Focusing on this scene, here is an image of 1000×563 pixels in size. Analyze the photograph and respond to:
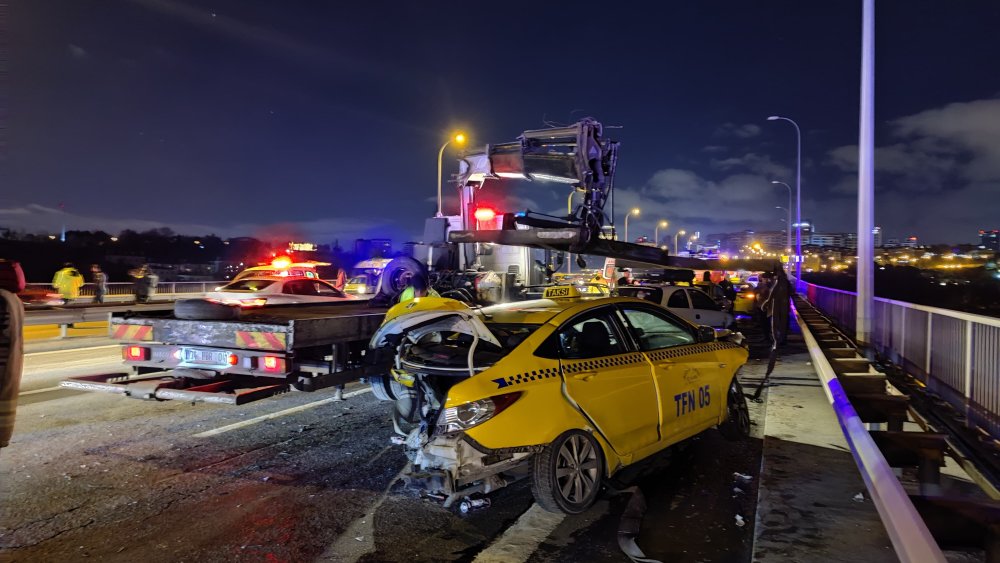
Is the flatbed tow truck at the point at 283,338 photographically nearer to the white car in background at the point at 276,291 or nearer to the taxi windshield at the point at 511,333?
the taxi windshield at the point at 511,333

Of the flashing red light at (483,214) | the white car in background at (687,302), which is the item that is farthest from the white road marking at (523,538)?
the white car in background at (687,302)

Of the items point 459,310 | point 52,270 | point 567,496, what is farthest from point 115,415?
point 52,270

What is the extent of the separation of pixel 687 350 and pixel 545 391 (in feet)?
6.83

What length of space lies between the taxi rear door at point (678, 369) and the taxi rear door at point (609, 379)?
6.9 inches

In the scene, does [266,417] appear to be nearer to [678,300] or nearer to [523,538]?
[523,538]

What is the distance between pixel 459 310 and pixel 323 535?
193 cm

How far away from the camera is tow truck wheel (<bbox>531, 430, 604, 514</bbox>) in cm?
433

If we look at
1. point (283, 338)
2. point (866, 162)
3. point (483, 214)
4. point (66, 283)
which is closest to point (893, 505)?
point (283, 338)

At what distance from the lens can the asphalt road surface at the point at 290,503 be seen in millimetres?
4055

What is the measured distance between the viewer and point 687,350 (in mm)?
5828

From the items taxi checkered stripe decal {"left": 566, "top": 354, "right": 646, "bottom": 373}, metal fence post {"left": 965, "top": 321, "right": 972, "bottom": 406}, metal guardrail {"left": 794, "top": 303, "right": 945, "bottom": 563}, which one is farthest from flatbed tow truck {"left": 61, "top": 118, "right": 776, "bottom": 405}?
metal guardrail {"left": 794, "top": 303, "right": 945, "bottom": 563}

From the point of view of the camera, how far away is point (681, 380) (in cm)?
552

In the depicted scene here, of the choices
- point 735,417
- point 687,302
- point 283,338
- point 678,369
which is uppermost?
point 283,338

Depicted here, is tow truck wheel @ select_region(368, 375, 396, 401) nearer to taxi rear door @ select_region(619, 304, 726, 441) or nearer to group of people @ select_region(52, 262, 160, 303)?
taxi rear door @ select_region(619, 304, 726, 441)
